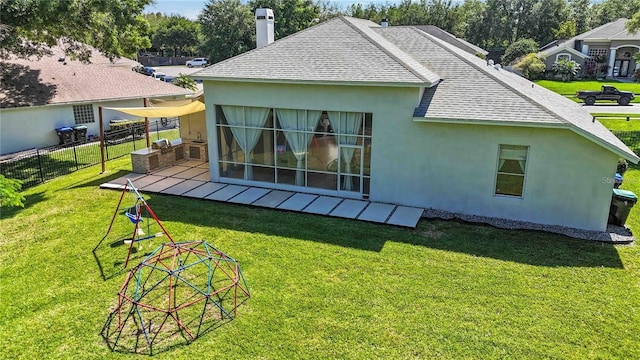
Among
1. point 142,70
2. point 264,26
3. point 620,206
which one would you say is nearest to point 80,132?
point 264,26

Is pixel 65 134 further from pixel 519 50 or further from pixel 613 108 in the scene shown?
pixel 519 50

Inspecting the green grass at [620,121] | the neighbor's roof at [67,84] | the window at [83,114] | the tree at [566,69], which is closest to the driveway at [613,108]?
the green grass at [620,121]

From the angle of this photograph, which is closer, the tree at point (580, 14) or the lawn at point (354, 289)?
the lawn at point (354, 289)

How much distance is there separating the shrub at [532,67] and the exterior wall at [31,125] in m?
48.2

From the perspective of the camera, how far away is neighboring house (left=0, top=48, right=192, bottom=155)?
22.5 metres

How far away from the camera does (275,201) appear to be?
564 inches

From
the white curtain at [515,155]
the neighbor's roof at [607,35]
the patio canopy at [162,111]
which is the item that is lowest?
the white curtain at [515,155]

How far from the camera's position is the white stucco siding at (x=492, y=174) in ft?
38.8

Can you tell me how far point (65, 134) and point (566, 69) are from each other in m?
53.2

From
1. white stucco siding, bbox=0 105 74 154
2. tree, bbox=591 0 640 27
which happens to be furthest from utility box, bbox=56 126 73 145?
tree, bbox=591 0 640 27

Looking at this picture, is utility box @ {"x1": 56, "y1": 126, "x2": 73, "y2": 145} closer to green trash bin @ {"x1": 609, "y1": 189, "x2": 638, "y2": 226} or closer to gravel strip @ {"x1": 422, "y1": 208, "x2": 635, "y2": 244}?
gravel strip @ {"x1": 422, "y1": 208, "x2": 635, "y2": 244}

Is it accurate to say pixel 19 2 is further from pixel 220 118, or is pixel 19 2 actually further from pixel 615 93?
pixel 615 93

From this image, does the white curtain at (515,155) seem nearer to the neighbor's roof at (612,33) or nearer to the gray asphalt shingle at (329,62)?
the gray asphalt shingle at (329,62)

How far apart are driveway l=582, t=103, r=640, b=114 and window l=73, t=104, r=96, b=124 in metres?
35.9
